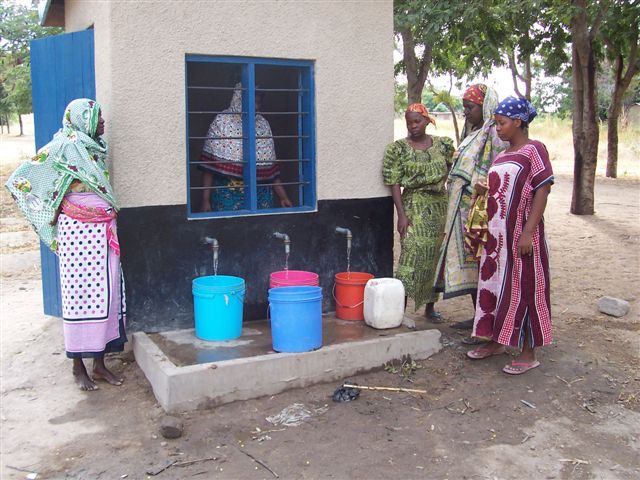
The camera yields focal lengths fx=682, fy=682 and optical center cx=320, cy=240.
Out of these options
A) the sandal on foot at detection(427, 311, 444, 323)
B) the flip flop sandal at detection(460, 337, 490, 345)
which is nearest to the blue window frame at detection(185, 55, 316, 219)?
the sandal on foot at detection(427, 311, 444, 323)

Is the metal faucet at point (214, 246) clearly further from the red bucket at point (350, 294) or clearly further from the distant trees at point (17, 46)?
the distant trees at point (17, 46)

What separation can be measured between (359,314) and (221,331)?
114 centimetres

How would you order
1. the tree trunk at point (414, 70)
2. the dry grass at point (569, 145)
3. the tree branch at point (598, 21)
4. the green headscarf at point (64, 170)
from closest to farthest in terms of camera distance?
the green headscarf at point (64, 170), the tree branch at point (598, 21), the tree trunk at point (414, 70), the dry grass at point (569, 145)

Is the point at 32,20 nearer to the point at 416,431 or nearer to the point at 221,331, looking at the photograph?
the point at 221,331

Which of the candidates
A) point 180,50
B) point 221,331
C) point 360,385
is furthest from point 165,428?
point 180,50

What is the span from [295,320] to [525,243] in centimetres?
155

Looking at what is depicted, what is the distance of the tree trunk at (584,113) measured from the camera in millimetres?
10617

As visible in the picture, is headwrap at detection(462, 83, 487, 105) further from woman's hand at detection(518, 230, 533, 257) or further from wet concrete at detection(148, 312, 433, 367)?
wet concrete at detection(148, 312, 433, 367)

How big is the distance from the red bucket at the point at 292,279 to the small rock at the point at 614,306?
2889 mm

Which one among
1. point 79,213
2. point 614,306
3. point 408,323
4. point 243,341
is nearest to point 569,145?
point 614,306

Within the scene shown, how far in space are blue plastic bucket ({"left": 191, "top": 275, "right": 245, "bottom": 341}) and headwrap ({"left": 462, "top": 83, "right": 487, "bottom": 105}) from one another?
2142 millimetres

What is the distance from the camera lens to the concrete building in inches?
180

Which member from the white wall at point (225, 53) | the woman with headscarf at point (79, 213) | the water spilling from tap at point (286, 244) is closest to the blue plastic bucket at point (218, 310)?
the water spilling from tap at point (286, 244)

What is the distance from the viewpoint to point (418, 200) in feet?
17.5
